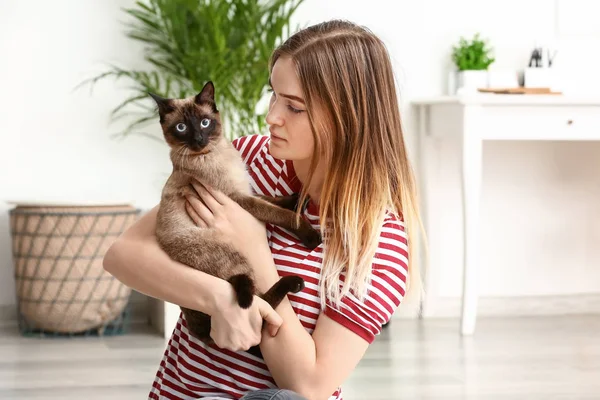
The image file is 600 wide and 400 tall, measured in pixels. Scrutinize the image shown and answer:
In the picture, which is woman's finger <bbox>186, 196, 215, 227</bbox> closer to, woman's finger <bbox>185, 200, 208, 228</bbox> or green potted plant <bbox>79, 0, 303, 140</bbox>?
woman's finger <bbox>185, 200, 208, 228</bbox>

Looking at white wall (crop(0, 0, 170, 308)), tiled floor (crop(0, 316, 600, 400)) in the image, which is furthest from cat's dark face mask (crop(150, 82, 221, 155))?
white wall (crop(0, 0, 170, 308))

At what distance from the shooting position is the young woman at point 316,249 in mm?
1356

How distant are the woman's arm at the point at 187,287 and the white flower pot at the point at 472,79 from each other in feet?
7.86

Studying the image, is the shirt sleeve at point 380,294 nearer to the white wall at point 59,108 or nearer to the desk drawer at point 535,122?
the desk drawer at point 535,122

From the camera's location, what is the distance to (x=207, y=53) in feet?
10.8

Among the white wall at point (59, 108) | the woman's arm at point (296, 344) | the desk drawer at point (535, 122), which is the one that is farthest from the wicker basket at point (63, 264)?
the woman's arm at point (296, 344)

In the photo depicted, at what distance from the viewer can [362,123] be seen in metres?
1.48

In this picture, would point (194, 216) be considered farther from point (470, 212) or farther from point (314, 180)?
point (470, 212)

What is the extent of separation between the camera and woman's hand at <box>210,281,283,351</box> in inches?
52.1

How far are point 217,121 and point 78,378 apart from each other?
146 cm

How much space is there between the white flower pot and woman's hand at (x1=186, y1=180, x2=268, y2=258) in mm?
2346

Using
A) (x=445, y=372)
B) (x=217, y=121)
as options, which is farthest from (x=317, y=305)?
(x=445, y=372)

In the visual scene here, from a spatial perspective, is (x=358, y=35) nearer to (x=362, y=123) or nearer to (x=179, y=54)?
(x=362, y=123)

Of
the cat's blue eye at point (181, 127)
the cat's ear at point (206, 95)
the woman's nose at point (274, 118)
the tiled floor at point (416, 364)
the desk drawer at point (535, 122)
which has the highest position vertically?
the cat's ear at point (206, 95)
